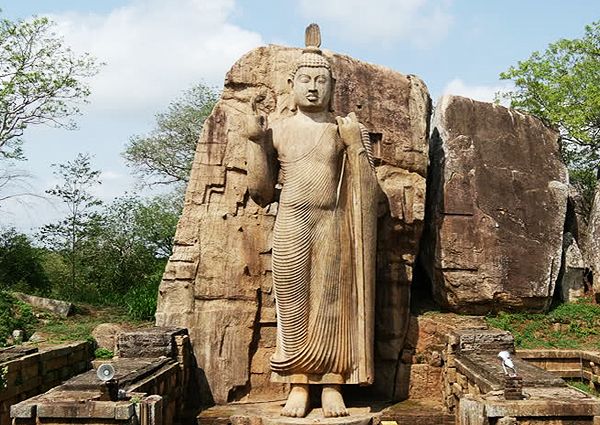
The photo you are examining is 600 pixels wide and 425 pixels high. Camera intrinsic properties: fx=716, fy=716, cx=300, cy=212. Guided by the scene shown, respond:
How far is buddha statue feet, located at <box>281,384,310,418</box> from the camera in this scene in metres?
5.86

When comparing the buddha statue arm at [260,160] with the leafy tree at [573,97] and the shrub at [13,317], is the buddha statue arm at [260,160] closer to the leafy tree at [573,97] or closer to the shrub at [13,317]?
the shrub at [13,317]

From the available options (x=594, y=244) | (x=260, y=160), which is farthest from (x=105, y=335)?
(x=594, y=244)

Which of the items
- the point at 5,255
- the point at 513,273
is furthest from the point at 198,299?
the point at 5,255

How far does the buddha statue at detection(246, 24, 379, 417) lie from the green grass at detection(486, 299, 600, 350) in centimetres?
257

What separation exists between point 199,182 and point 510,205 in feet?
12.1

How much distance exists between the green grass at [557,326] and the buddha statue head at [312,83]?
3429mm

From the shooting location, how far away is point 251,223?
7129mm

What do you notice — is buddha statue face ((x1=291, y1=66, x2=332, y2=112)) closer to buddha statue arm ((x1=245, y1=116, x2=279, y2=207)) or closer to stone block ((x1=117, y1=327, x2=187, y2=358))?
buddha statue arm ((x1=245, y1=116, x2=279, y2=207))

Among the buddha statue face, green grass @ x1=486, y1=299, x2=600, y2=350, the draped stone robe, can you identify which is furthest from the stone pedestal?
green grass @ x1=486, y1=299, x2=600, y2=350

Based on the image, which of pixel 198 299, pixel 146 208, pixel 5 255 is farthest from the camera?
pixel 146 208

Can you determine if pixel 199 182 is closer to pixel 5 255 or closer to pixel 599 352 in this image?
pixel 599 352

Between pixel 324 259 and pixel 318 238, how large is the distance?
19 centimetres

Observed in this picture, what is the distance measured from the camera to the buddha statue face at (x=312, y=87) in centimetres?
619

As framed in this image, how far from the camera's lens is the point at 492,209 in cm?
823
